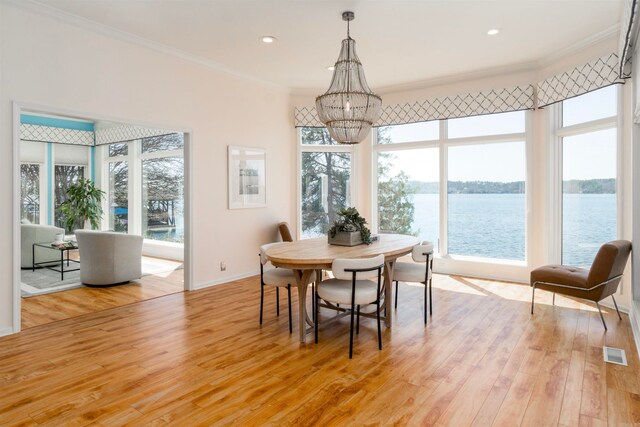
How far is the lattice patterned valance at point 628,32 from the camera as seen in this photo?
2.71 meters

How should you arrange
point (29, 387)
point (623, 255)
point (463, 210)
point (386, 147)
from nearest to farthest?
point (29, 387) → point (623, 255) → point (463, 210) → point (386, 147)

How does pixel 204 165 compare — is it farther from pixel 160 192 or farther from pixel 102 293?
pixel 160 192

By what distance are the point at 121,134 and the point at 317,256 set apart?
7.03 metres

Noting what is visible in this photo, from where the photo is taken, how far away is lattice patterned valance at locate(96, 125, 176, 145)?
7.91 m

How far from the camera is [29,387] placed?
256cm

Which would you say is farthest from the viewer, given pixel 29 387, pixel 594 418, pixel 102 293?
pixel 102 293

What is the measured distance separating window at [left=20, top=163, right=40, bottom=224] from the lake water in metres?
7.96

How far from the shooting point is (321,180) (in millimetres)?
6805

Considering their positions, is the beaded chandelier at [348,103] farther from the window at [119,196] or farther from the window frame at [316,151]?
the window at [119,196]

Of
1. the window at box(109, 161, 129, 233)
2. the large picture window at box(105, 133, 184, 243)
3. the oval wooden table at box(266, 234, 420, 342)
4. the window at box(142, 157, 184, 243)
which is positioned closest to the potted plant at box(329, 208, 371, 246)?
the oval wooden table at box(266, 234, 420, 342)

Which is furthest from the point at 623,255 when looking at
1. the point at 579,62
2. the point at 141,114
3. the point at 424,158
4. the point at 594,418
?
the point at 141,114

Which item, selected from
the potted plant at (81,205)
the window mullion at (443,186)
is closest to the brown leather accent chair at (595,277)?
the window mullion at (443,186)

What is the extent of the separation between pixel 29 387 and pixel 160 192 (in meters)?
5.73

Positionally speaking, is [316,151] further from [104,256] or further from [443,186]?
[104,256]
